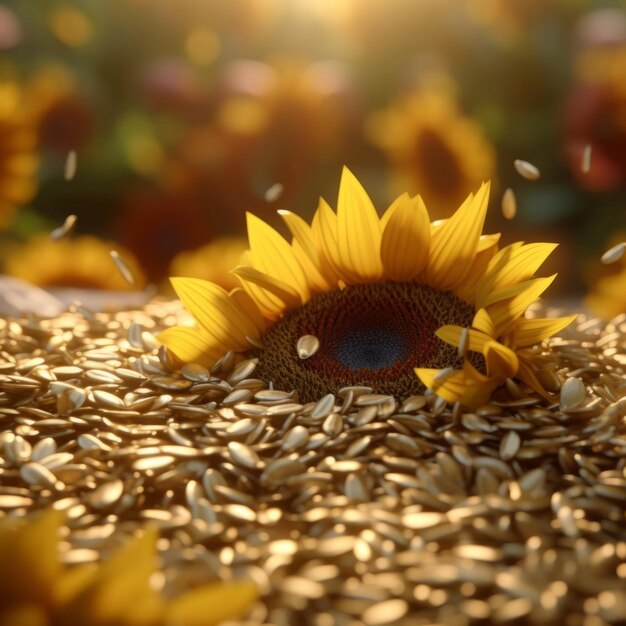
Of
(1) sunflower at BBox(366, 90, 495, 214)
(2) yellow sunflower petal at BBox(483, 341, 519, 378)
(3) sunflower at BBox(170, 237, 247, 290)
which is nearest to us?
(2) yellow sunflower petal at BBox(483, 341, 519, 378)

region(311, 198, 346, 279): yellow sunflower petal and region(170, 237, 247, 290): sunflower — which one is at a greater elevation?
region(311, 198, 346, 279): yellow sunflower petal

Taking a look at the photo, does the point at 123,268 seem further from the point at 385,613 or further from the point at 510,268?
the point at 385,613

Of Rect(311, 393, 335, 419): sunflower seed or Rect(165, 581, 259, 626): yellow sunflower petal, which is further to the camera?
Rect(311, 393, 335, 419): sunflower seed

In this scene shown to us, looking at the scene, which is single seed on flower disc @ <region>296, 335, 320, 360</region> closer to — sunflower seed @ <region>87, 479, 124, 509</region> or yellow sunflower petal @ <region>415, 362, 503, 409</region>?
yellow sunflower petal @ <region>415, 362, 503, 409</region>

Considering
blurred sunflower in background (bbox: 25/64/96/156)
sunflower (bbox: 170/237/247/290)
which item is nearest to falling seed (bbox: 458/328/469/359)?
sunflower (bbox: 170/237/247/290)

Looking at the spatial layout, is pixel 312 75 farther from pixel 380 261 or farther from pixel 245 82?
pixel 380 261

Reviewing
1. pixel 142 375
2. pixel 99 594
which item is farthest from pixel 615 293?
pixel 99 594

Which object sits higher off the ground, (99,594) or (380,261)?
(380,261)
